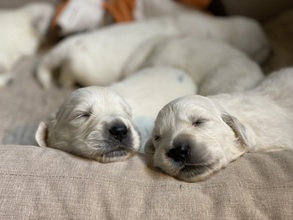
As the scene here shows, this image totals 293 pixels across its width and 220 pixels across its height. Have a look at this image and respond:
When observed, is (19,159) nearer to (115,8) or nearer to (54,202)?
(54,202)

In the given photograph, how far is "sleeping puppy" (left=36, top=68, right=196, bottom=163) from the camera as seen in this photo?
1.61 m

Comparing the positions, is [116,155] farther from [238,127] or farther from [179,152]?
[238,127]

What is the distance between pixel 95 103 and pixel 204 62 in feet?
3.13

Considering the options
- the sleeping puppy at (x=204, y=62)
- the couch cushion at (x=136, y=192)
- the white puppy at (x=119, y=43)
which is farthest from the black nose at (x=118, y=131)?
the white puppy at (x=119, y=43)

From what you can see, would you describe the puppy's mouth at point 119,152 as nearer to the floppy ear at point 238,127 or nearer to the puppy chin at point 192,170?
the puppy chin at point 192,170

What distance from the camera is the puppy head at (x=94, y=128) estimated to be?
1.61 meters

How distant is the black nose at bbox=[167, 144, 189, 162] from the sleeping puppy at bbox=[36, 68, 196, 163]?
0.23 metres

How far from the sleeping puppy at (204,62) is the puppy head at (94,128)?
0.66 metres

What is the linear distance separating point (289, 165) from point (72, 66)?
65.2 inches

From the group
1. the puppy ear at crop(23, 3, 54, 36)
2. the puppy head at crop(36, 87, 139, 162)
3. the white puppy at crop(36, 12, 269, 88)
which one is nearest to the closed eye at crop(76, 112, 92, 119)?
the puppy head at crop(36, 87, 139, 162)

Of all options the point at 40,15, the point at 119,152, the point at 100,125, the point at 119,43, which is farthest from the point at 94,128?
the point at 40,15

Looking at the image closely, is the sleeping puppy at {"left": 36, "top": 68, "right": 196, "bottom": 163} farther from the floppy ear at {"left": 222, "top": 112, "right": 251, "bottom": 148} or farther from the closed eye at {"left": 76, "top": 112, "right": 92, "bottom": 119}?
the floppy ear at {"left": 222, "top": 112, "right": 251, "bottom": 148}

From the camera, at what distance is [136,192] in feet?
4.40

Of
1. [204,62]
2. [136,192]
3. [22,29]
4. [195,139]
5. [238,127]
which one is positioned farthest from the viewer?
[22,29]
